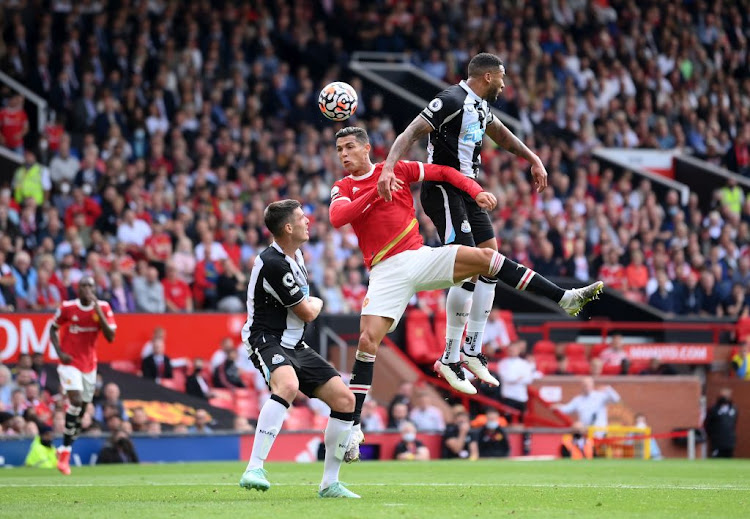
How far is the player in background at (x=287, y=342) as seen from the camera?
9773 mm

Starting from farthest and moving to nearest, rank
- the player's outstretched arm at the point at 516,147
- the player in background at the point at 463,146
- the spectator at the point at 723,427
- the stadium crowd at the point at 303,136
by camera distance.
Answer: the spectator at the point at 723,427
the stadium crowd at the point at 303,136
the player's outstretched arm at the point at 516,147
the player in background at the point at 463,146

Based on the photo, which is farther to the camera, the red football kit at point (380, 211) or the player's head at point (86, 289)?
the player's head at point (86, 289)

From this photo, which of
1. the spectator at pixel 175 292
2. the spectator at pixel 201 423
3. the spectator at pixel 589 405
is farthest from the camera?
the spectator at pixel 589 405

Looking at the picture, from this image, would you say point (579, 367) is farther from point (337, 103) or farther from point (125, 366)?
point (337, 103)

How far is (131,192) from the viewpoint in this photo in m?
21.0

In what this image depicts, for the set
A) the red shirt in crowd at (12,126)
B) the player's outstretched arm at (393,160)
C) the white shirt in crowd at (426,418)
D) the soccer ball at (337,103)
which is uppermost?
the red shirt in crowd at (12,126)

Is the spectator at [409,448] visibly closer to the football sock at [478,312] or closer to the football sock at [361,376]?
the football sock at [478,312]

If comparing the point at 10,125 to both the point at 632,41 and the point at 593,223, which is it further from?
the point at 632,41

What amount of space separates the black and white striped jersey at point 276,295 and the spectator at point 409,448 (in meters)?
9.19

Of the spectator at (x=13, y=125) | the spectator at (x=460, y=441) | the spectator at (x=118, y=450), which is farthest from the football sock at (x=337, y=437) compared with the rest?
the spectator at (x=13, y=125)

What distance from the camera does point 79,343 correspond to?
16.7 m

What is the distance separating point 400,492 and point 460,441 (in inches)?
346

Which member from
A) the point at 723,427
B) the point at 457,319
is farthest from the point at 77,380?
the point at 723,427

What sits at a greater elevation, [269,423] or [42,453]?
[269,423]
